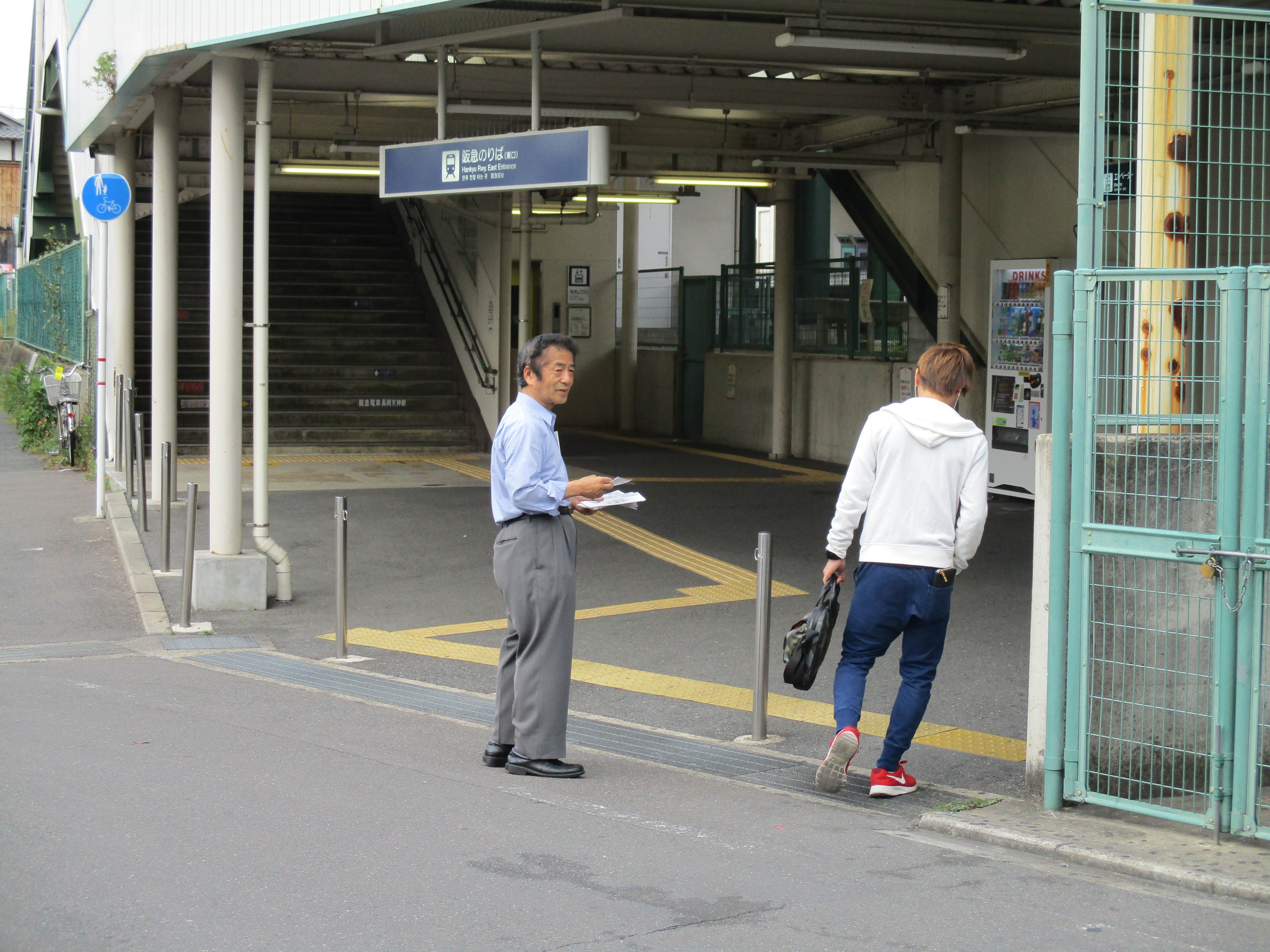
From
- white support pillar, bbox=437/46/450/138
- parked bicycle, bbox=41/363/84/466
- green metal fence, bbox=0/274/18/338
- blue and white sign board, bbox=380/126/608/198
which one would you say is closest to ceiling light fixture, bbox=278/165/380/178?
white support pillar, bbox=437/46/450/138

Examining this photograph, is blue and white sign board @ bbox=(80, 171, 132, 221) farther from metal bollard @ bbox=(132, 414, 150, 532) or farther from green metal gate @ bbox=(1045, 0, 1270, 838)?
green metal gate @ bbox=(1045, 0, 1270, 838)

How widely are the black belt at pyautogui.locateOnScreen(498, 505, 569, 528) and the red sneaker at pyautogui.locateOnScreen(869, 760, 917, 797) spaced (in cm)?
162

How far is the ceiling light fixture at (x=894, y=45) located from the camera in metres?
10.2

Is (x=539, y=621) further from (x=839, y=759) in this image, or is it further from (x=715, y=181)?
(x=715, y=181)

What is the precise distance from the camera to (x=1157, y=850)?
461cm

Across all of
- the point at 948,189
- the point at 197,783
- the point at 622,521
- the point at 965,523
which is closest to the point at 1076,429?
the point at 965,523

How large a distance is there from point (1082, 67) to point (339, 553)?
4961 millimetres

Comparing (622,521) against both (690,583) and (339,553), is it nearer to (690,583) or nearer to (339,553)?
(690,583)

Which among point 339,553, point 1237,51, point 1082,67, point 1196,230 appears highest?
point 1237,51

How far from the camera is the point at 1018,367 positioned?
569 inches

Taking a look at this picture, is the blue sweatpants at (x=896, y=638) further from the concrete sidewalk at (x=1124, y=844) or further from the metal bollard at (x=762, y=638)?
the metal bollard at (x=762, y=638)

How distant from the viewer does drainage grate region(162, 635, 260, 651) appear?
8.53 m

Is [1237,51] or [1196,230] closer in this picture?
[1196,230]

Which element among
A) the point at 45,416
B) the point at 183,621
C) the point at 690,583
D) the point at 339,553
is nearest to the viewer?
the point at 339,553
